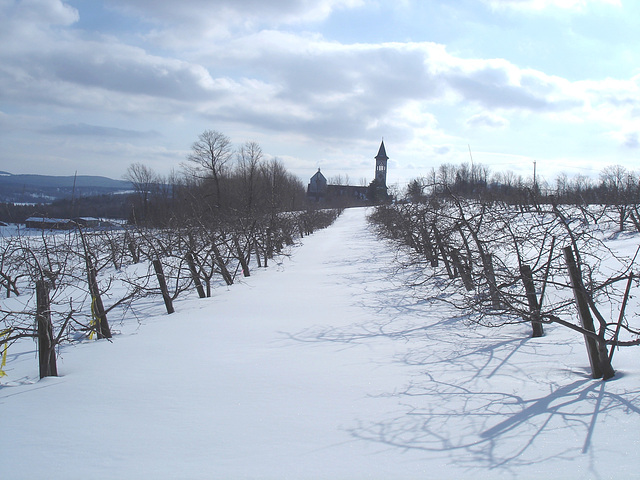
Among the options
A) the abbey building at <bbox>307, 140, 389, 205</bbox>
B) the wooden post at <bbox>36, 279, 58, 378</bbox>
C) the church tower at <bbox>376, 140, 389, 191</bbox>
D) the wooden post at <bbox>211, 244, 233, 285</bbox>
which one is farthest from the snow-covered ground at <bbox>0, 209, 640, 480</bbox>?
the church tower at <bbox>376, 140, 389, 191</bbox>

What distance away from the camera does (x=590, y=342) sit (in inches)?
175

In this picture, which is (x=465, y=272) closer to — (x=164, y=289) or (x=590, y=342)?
(x=590, y=342)

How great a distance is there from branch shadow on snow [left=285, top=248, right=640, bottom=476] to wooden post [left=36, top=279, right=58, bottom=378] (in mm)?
3986

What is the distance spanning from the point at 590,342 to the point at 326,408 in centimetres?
277

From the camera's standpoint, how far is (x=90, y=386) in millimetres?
5039

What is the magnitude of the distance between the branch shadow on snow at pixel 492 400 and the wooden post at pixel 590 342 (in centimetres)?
13

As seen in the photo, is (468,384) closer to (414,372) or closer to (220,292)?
(414,372)

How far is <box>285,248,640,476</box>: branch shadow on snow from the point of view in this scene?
10.7 ft

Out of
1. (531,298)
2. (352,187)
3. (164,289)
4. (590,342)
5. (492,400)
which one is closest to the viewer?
(492,400)

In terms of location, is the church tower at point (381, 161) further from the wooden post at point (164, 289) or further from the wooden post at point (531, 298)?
the wooden post at point (531, 298)

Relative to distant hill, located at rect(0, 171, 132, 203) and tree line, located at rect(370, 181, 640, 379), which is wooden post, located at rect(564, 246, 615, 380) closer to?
tree line, located at rect(370, 181, 640, 379)

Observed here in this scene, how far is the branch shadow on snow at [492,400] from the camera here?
10.7 ft

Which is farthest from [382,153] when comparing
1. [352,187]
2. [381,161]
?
[352,187]

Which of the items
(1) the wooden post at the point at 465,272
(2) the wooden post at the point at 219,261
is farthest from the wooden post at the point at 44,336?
(2) the wooden post at the point at 219,261
